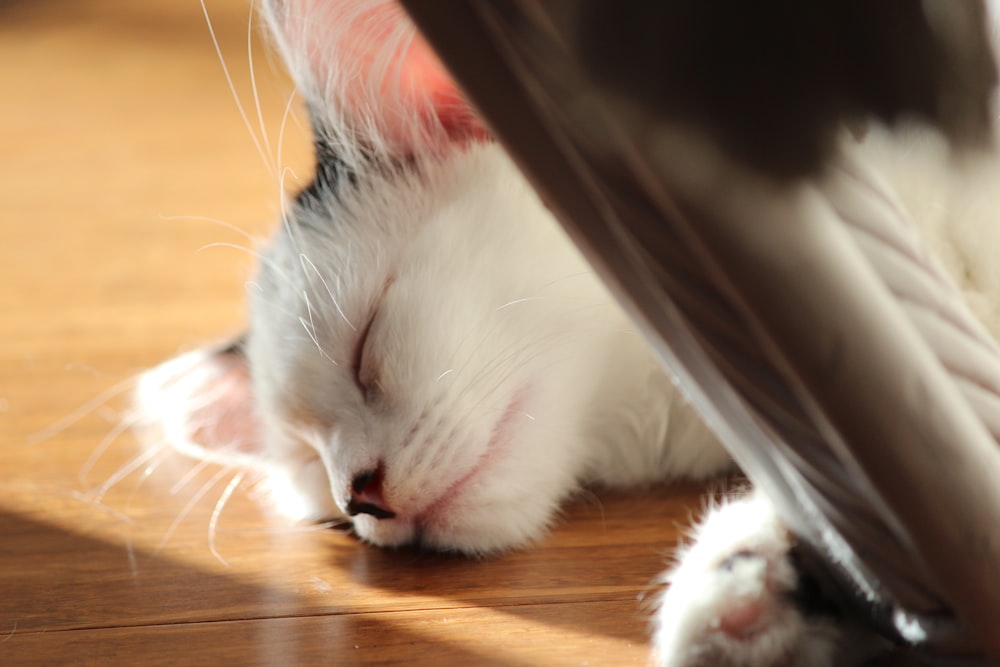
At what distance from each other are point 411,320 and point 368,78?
292mm

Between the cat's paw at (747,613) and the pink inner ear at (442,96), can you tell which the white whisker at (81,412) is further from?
the cat's paw at (747,613)

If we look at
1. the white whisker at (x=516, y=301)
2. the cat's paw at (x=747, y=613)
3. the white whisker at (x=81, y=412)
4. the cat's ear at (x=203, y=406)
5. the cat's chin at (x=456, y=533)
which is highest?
the white whisker at (x=81, y=412)

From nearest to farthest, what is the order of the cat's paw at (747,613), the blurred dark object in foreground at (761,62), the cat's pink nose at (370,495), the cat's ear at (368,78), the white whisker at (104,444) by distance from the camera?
the blurred dark object in foreground at (761,62), the cat's paw at (747,613), the cat's pink nose at (370,495), the cat's ear at (368,78), the white whisker at (104,444)

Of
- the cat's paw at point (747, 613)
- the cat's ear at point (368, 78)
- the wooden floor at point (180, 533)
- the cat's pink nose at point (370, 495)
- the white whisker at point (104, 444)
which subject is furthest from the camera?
the white whisker at point (104, 444)

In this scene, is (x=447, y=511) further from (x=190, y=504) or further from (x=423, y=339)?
(x=190, y=504)

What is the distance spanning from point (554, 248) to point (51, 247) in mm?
1237

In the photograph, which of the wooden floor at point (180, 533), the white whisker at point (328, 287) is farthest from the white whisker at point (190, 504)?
the white whisker at point (328, 287)

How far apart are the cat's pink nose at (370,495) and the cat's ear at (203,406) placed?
307 mm

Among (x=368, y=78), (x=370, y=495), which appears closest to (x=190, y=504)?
(x=370, y=495)

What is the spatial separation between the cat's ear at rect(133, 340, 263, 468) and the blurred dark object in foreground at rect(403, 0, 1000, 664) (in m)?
0.79

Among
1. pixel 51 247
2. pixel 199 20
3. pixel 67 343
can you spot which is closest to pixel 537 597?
pixel 67 343

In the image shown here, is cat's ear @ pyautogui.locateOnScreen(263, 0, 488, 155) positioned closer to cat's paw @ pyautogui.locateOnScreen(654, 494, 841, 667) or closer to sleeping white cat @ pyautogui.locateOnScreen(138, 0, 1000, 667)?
sleeping white cat @ pyautogui.locateOnScreen(138, 0, 1000, 667)

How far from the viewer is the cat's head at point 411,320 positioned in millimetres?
944

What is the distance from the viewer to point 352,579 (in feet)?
3.01
